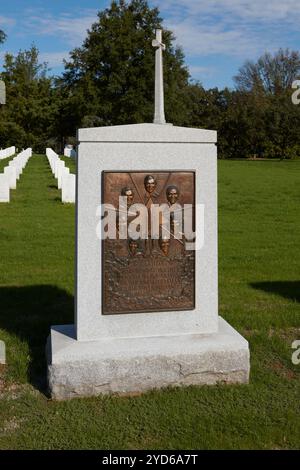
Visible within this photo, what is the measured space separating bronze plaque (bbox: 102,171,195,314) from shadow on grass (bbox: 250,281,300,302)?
2.49m

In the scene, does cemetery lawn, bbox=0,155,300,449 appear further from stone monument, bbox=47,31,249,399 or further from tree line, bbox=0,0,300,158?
tree line, bbox=0,0,300,158

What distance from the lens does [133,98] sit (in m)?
49.0

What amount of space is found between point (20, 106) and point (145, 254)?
54536 millimetres

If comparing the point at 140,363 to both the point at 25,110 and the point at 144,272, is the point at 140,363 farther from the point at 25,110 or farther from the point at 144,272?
the point at 25,110

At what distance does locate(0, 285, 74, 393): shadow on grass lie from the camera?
470 centimetres

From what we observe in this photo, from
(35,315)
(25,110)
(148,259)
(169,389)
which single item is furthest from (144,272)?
(25,110)

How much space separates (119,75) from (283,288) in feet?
150

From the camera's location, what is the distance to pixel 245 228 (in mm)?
11789

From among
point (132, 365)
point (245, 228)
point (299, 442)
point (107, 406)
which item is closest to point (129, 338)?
point (132, 365)

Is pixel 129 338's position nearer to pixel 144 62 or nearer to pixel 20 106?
pixel 144 62

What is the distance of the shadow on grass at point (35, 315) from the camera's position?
470cm

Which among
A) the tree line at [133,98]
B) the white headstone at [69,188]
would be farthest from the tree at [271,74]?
the white headstone at [69,188]

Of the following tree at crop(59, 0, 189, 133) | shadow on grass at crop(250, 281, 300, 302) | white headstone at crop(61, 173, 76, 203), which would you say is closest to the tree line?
tree at crop(59, 0, 189, 133)

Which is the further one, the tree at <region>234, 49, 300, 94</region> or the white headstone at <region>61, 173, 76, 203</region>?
the tree at <region>234, 49, 300, 94</region>
